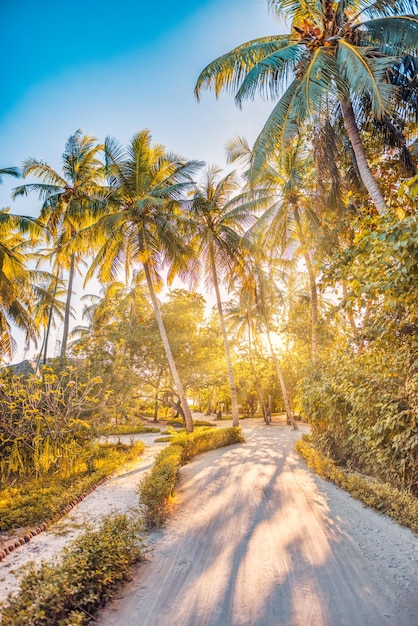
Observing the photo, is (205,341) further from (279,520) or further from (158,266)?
(279,520)

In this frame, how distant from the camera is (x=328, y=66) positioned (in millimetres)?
7035

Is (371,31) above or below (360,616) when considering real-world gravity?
above

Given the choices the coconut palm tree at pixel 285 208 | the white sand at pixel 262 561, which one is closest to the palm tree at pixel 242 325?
the coconut palm tree at pixel 285 208

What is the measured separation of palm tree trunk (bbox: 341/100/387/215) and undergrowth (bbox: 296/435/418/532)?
18.0ft

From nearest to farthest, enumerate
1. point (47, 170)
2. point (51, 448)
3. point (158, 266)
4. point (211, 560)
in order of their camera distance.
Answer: point (211, 560), point (51, 448), point (158, 266), point (47, 170)

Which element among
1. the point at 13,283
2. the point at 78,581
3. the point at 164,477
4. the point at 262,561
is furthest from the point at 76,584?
the point at 13,283

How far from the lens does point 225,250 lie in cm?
1586

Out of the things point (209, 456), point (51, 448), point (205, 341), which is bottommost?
point (209, 456)

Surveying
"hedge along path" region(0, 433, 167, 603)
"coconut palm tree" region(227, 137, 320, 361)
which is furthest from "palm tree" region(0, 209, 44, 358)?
"coconut palm tree" region(227, 137, 320, 361)

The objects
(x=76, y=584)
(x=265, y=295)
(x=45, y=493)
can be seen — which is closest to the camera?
(x=76, y=584)

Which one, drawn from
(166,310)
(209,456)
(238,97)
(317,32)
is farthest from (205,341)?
(317,32)

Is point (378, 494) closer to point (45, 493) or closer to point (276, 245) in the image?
point (45, 493)

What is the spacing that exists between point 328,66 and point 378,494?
29.4ft

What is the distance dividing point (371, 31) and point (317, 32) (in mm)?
1254
